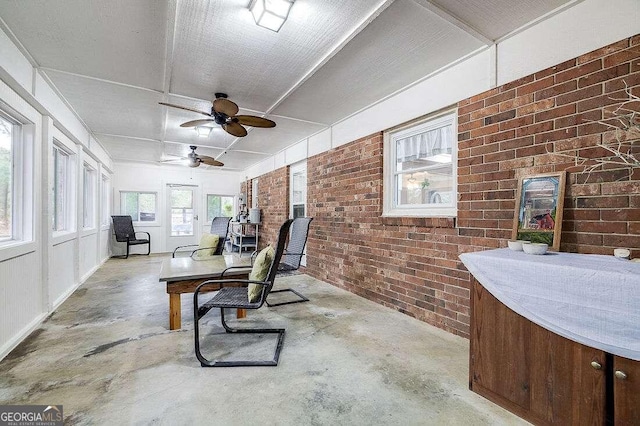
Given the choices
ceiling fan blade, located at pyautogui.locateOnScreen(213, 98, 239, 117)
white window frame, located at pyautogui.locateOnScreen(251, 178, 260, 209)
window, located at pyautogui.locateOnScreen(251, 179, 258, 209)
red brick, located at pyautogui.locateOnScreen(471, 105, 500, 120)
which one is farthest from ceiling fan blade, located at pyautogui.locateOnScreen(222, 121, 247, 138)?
window, located at pyautogui.locateOnScreen(251, 179, 258, 209)

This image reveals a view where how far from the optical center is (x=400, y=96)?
3246 millimetres

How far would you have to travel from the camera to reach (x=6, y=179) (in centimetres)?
262

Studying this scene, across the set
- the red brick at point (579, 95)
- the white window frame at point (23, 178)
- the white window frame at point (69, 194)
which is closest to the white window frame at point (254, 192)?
the white window frame at point (69, 194)

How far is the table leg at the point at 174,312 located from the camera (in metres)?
2.73

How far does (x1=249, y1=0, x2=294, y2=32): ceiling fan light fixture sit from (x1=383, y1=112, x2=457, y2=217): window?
1802mm

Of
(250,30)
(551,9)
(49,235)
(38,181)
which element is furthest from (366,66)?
(49,235)

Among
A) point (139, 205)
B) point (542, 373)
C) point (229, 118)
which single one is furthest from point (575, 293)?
point (139, 205)

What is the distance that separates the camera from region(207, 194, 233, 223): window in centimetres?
886

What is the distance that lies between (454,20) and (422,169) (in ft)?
4.74

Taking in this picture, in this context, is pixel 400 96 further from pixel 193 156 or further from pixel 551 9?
pixel 193 156

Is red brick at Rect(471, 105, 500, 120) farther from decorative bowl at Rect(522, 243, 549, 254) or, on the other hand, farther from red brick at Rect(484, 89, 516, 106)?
decorative bowl at Rect(522, 243, 549, 254)

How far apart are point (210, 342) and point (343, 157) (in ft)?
9.64

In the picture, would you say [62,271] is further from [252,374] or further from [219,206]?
[219,206]

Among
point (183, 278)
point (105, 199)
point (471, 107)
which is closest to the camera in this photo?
point (471, 107)
